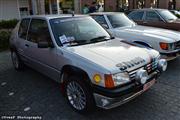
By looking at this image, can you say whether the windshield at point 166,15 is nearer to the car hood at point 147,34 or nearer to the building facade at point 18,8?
the car hood at point 147,34

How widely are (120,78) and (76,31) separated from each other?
1622 mm

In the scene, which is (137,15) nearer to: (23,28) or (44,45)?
(23,28)

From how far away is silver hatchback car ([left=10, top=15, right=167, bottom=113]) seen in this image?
3302 millimetres

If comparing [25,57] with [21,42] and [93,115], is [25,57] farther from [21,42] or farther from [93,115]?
[93,115]

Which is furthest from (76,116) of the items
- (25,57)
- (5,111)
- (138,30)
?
(138,30)

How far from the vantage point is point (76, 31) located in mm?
4469

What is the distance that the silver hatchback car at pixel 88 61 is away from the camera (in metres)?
3.30

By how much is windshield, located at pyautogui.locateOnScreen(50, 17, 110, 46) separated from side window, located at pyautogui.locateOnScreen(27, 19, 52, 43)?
22 centimetres

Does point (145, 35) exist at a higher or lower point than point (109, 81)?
higher

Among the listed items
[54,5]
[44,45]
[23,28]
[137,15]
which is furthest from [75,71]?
[54,5]

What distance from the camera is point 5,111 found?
13.2 feet

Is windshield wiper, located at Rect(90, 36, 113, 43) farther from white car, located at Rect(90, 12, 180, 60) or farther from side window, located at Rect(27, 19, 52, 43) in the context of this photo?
white car, located at Rect(90, 12, 180, 60)

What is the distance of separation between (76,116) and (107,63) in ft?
3.58

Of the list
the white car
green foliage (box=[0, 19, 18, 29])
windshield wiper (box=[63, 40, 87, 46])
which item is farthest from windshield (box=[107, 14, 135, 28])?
green foliage (box=[0, 19, 18, 29])
